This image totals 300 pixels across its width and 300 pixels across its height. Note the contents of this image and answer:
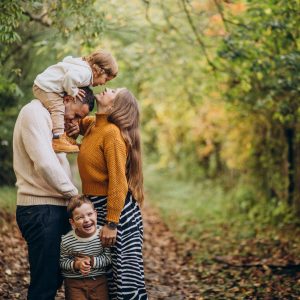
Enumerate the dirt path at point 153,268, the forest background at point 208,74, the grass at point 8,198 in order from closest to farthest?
the dirt path at point 153,268
the forest background at point 208,74
the grass at point 8,198

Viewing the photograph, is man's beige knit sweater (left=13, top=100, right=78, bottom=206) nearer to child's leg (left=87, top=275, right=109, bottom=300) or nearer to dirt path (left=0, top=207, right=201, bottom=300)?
child's leg (left=87, top=275, right=109, bottom=300)

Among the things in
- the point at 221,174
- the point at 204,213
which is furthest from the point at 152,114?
the point at 204,213

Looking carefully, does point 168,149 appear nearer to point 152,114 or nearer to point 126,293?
point 152,114

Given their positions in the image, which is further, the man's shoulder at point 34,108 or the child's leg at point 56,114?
the child's leg at point 56,114

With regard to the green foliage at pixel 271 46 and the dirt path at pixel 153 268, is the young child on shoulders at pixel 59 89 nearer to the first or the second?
the dirt path at pixel 153 268

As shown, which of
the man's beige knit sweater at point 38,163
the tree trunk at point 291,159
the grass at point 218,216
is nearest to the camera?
the man's beige knit sweater at point 38,163

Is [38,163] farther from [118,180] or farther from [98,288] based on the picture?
[98,288]

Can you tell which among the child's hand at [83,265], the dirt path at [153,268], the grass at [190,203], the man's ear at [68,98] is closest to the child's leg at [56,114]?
the man's ear at [68,98]

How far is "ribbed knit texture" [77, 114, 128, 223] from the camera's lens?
4418 mm

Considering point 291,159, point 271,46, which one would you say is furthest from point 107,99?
point 291,159

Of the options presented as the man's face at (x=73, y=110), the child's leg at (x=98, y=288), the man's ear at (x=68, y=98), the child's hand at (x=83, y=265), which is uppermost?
the man's ear at (x=68, y=98)

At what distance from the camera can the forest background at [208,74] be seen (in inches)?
305

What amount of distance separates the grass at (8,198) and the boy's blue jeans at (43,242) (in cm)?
665

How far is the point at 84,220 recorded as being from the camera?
4348mm
